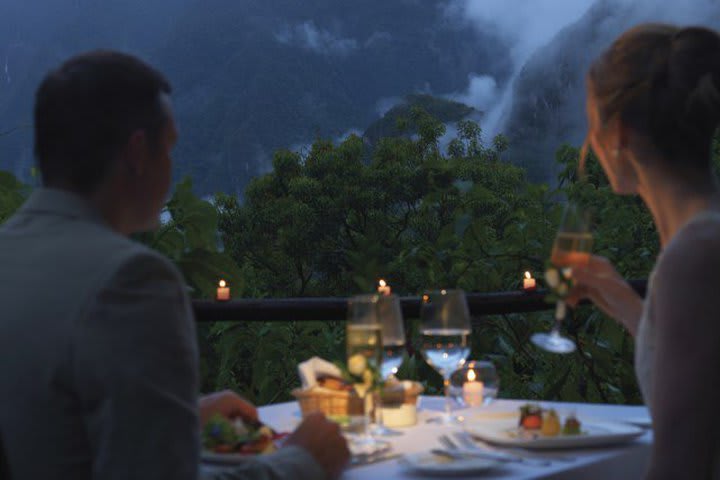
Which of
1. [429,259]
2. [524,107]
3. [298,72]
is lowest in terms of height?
[429,259]

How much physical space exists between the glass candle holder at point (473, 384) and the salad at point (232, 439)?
22.2 inches

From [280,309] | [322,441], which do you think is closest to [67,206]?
[322,441]

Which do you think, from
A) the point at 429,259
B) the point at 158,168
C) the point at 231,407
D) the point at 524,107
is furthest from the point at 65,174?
the point at 524,107

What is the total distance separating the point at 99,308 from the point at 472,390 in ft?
3.74

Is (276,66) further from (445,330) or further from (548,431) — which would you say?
(548,431)

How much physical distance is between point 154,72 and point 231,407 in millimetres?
684

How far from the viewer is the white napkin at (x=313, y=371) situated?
1.87 metres

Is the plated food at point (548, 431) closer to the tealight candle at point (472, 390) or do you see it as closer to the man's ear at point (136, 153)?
the tealight candle at point (472, 390)

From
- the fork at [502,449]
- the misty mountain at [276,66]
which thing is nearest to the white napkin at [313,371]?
the fork at [502,449]

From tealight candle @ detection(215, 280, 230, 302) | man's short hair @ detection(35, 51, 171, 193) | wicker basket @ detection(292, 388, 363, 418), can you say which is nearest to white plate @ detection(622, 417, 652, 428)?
wicker basket @ detection(292, 388, 363, 418)

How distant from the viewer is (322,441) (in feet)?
4.54

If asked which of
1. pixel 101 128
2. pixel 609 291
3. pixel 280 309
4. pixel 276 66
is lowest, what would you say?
pixel 280 309

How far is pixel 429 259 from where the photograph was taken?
378 centimetres

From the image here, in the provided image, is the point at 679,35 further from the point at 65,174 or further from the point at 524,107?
the point at 524,107
